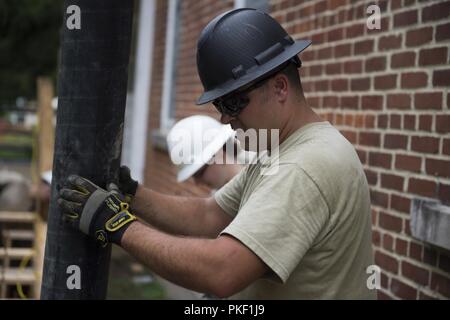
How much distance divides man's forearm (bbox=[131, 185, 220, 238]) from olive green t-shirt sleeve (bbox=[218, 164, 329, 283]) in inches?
35.6

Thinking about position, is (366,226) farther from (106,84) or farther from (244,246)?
(106,84)

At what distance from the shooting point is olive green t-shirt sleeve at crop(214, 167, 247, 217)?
2.89m

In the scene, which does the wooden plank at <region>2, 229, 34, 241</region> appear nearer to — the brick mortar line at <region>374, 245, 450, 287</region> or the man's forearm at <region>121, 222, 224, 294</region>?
the brick mortar line at <region>374, 245, 450, 287</region>

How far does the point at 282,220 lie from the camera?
80.4 inches

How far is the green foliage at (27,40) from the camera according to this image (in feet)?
89.0

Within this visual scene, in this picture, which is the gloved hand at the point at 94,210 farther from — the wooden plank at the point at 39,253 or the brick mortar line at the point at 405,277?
the wooden plank at the point at 39,253

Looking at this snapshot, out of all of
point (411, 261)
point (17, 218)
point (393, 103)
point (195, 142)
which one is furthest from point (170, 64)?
point (411, 261)

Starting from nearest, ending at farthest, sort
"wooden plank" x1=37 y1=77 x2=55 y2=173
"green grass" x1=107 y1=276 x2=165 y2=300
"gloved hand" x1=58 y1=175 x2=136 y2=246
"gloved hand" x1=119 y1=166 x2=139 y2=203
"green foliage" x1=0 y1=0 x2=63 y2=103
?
"gloved hand" x1=58 y1=175 x2=136 y2=246 < "gloved hand" x1=119 y1=166 x2=139 y2=203 < "green grass" x1=107 y1=276 x2=165 y2=300 < "wooden plank" x1=37 y1=77 x2=55 y2=173 < "green foliage" x1=0 y1=0 x2=63 y2=103

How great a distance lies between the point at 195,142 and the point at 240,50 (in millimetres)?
2053

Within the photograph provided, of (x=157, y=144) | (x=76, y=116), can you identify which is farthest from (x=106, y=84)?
(x=157, y=144)

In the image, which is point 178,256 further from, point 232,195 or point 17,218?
point 17,218

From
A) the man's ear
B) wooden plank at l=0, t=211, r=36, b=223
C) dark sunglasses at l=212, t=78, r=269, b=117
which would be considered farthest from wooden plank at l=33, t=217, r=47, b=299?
the man's ear

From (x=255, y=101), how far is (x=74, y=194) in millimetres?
707

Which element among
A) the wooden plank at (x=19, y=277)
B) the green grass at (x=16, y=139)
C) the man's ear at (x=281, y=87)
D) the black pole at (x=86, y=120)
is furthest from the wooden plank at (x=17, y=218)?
the green grass at (x=16, y=139)
